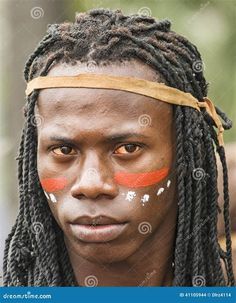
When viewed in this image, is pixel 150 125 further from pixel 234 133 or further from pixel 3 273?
pixel 3 273

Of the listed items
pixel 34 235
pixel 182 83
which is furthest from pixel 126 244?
pixel 182 83

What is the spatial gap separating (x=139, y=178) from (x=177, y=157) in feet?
0.57

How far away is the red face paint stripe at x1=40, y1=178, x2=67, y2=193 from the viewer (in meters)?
2.38

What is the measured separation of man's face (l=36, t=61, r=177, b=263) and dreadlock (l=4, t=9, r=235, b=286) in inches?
2.2

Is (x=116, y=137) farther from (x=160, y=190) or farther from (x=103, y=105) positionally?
(x=160, y=190)

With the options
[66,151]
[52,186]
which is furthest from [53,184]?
[66,151]

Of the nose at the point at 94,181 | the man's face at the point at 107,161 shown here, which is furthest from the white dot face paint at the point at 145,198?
the nose at the point at 94,181

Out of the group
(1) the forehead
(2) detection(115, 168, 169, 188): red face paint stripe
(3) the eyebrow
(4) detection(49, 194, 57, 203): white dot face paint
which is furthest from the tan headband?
(4) detection(49, 194, 57, 203): white dot face paint

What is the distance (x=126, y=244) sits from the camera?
238 centimetres

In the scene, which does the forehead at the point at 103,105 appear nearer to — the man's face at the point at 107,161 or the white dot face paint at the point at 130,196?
the man's face at the point at 107,161

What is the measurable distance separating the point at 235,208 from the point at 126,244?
84 centimetres

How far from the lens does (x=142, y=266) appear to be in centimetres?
254

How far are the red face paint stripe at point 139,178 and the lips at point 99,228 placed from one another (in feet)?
0.41

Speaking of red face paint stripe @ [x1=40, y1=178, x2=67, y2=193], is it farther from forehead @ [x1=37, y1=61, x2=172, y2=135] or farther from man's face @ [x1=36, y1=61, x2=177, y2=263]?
forehead @ [x1=37, y1=61, x2=172, y2=135]
